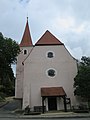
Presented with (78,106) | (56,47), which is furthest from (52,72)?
(78,106)

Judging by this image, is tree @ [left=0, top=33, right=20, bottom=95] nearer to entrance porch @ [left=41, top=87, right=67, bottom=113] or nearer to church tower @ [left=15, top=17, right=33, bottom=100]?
church tower @ [left=15, top=17, right=33, bottom=100]

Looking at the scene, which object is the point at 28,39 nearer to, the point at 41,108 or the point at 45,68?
the point at 45,68

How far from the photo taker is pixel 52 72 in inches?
1161

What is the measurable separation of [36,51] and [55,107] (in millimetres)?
9019

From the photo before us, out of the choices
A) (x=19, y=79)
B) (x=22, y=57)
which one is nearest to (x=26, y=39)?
(x=22, y=57)

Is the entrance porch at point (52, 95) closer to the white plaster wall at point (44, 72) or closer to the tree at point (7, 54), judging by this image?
the white plaster wall at point (44, 72)

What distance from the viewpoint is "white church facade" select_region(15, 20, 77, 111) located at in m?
27.6

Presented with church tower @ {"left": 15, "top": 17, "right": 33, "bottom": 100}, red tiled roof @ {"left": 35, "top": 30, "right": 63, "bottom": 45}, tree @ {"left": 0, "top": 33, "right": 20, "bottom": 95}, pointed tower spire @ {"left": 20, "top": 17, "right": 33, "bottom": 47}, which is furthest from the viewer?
pointed tower spire @ {"left": 20, "top": 17, "right": 33, "bottom": 47}

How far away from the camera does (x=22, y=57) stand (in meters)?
40.1

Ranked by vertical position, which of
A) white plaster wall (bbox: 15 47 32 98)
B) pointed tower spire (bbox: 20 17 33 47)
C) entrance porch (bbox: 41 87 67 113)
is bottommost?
entrance porch (bbox: 41 87 67 113)

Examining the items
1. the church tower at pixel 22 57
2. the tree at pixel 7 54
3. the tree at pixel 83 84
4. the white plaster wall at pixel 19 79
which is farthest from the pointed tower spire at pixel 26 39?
the tree at pixel 83 84

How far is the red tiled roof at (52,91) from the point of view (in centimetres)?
2660

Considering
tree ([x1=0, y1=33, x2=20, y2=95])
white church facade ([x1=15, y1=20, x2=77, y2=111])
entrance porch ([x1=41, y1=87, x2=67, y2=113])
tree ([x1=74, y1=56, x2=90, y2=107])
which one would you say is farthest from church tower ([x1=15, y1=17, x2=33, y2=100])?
tree ([x1=74, y1=56, x2=90, y2=107])

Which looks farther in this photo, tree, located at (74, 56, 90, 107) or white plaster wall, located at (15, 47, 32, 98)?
white plaster wall, located at (15, 47, 32, 98)
